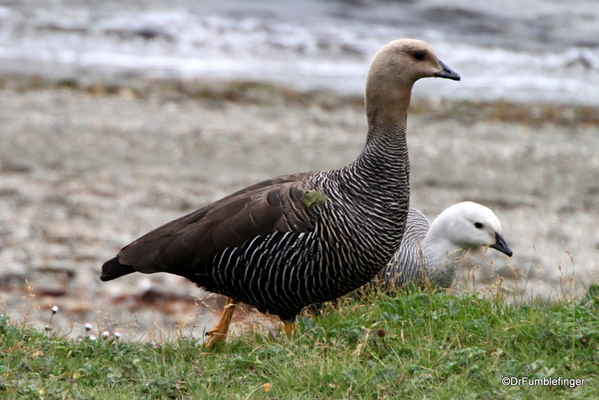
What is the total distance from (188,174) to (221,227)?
6751 millimetres

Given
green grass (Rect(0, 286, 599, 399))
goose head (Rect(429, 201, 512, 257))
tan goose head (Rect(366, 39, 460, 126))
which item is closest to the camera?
green grass (Rect(0, 286, 599, 399))

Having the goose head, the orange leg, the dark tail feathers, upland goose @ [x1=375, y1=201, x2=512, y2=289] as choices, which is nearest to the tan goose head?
upland goose @ [x1=375, y1=201, x2=512, y2=289]

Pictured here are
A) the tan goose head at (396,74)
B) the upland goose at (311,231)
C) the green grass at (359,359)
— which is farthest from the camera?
the tan goose head at (396,74)

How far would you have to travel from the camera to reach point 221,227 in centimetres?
531

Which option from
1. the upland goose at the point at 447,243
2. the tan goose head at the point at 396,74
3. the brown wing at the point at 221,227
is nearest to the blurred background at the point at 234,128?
the upland goose at the point at 447,243

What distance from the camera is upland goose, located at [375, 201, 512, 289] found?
6145mm

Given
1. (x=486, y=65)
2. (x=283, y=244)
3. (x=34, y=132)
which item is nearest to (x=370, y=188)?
(x=283, y=244)

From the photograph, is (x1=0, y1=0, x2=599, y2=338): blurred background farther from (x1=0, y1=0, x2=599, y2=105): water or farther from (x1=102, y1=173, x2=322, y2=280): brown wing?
(x1=102, y1=173, x2=322, y2=280): brown wing

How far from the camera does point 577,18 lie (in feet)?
81.9

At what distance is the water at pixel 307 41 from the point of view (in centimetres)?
1812

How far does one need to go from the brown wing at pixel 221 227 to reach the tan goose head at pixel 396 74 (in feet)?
2.37

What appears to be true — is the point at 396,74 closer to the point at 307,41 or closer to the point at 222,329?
the point at 222,329

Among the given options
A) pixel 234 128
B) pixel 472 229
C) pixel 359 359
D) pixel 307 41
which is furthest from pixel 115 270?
pixel 307 41

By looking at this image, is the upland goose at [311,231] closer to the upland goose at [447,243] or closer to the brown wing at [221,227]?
the brown wing at [221,227]
